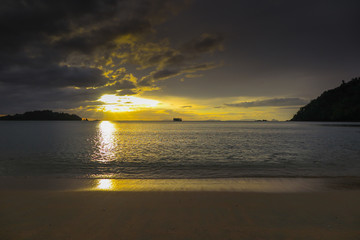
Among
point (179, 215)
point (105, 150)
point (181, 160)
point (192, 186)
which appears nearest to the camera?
point (179, 215)

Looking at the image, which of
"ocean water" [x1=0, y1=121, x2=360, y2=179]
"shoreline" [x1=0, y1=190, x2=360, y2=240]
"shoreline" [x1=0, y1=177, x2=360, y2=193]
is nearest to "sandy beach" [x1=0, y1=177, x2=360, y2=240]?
"shoreline" [x1=0, y1=190, x2=360, y2=240]

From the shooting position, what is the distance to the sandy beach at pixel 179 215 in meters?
5.81

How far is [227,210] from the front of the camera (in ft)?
24.4

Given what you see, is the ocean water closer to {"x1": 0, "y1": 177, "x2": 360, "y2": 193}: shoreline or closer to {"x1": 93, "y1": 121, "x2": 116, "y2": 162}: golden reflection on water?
{"x1": 93, "y1": 121, "x2": 116, "y2": 162}: golden reflection on water

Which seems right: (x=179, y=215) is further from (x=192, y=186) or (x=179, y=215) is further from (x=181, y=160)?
(x=181, y=160)

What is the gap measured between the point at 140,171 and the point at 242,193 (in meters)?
10.4

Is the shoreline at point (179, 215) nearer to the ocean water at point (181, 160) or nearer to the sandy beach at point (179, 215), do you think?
the sandy beach at point (179, 215)

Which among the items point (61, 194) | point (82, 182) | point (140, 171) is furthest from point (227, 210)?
point (140, 171)

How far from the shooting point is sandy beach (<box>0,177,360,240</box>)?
19.1ft

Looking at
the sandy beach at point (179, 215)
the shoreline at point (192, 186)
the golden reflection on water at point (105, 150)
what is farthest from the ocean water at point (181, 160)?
the sandy beach at point (179, 215)

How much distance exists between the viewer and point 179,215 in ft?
23.1

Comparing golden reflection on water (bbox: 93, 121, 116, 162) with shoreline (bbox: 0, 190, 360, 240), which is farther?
golden reflection on water (bbox: 93, 121, 116, 162)

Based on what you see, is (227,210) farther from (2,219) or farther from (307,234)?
(2,219)

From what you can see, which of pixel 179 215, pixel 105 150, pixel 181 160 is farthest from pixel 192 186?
pixel 105 150
